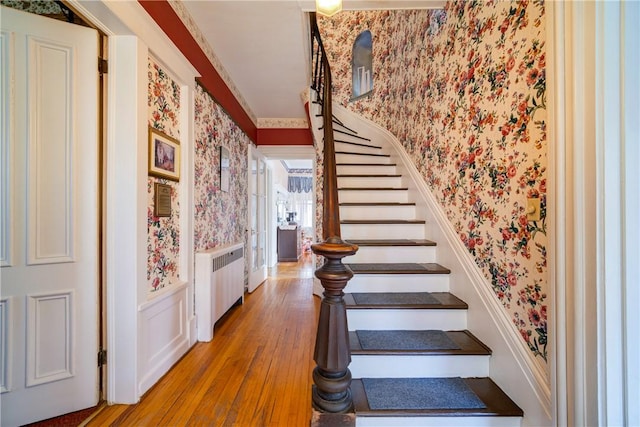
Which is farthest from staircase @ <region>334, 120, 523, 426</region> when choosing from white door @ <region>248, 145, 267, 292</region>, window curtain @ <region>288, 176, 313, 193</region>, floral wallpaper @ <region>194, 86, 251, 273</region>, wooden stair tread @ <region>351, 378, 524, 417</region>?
window curtain @ <region>288, 176, 313, 193</region>

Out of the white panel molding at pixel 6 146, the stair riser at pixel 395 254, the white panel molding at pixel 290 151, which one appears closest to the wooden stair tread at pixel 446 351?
the stair riser at pixel 395 254

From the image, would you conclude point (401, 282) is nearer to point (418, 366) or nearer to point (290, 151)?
point (418, 366)

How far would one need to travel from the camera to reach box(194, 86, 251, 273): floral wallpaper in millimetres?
2193

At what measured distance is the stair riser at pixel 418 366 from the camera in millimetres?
1297

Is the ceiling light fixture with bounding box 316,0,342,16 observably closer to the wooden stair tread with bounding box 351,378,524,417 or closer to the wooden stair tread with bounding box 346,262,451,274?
the wooden stair tread with bounding box 346,262,451,274

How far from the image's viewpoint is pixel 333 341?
1.03 metres

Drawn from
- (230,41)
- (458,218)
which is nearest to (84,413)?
(458,218)

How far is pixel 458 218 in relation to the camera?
1.66 metres

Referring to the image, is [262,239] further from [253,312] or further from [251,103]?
[251,103]

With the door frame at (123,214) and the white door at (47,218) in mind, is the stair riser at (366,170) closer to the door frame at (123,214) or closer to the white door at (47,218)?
the door frame at (123,214)

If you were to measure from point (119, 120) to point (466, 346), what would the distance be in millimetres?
2197

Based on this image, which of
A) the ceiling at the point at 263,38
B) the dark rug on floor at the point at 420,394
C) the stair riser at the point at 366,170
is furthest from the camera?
the stair riser at the point at 366,170

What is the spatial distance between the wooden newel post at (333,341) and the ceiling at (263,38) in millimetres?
1770

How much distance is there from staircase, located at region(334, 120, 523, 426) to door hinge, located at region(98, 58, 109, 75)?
1781mm
